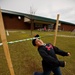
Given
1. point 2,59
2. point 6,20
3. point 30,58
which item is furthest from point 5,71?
point 6,20

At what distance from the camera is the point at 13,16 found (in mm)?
28844

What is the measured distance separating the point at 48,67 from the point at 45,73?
0.88 feet

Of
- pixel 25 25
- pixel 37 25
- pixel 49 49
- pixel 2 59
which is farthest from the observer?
pixel 37 25

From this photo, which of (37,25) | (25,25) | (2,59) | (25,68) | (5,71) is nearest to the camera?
(5,71)

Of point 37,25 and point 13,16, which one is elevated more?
point 13,16

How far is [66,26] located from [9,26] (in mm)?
24123

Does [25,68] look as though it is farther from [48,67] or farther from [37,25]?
[37,25]

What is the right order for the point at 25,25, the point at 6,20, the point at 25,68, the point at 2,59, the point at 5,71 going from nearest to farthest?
the point at 5,71
the point at 25,68
the point at 2,59
the point at 6,20
the point at 25,25

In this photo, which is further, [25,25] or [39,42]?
[25,25]

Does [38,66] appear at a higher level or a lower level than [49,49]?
lower

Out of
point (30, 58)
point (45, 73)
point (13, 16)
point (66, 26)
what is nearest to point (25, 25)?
point (13, 16)

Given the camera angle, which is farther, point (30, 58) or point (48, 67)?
point (30, 58)

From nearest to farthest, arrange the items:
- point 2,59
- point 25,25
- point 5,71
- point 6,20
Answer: point 5,71 → point 2,59 → point 6,20 → point 25,25

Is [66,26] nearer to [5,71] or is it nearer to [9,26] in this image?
[9,26]
